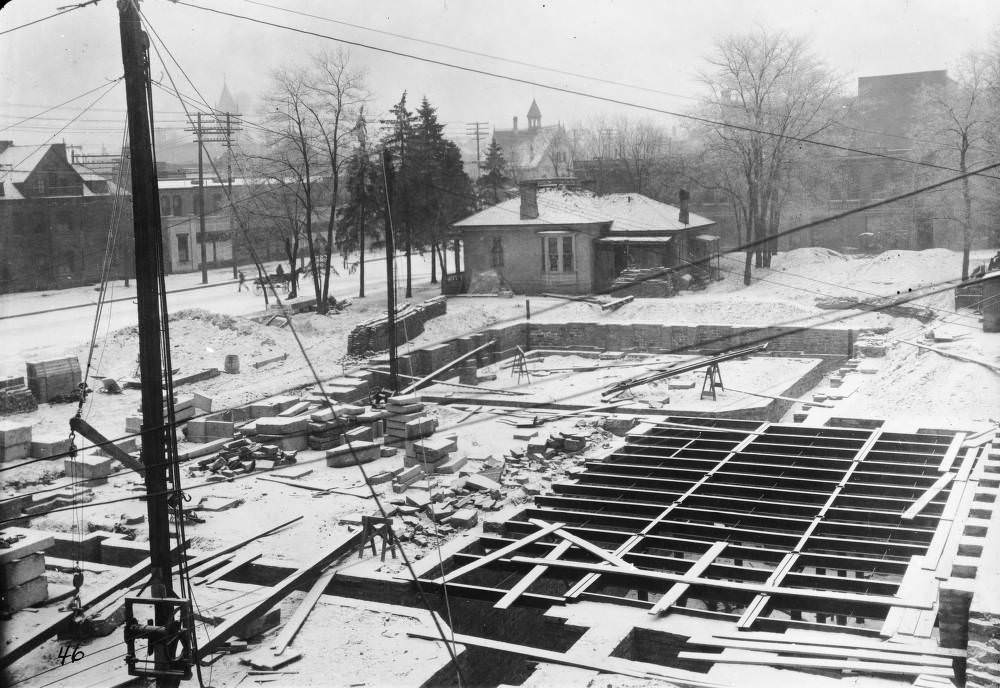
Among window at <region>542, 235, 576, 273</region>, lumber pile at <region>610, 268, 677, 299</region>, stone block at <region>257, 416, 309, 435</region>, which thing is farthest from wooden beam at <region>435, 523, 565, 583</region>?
window at <region>542, 235, 576, 273</region>

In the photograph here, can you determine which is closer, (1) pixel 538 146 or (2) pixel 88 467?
(2) pixel 88 467

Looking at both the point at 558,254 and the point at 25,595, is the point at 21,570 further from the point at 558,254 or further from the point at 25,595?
the point at 558,254

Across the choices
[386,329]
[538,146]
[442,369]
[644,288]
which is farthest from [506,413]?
[538,146]

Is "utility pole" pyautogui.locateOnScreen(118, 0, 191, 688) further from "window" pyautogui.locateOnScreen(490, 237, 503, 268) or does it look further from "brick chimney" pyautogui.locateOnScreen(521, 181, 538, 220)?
"brick chimney" pyautogui.locateOnScreen(521, 181, 538, 220)

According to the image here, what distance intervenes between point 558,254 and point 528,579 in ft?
90.1

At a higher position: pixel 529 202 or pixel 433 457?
pixel 529 202

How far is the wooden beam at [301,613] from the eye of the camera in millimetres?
9602

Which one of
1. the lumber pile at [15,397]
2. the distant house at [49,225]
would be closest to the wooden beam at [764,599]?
the lumber pile at [15,397]

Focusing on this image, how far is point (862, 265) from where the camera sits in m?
40.6

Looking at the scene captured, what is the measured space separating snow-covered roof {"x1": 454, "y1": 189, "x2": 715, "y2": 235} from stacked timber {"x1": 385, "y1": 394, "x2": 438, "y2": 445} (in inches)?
775

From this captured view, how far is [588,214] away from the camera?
3881cm

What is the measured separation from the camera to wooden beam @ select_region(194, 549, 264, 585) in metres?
11.3

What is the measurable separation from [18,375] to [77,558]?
40.5ft

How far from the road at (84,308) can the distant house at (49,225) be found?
1.03 meters
